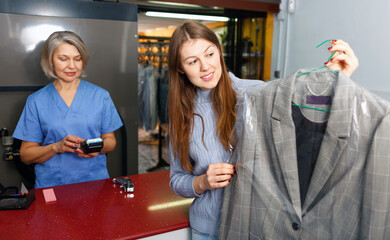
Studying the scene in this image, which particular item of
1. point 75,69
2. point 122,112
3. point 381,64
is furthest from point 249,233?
point 381,64

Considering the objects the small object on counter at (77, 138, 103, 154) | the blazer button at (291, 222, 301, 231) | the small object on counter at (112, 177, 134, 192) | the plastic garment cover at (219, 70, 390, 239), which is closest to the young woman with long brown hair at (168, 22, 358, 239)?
the plastic garment cover at (219, 70, 390, 239)

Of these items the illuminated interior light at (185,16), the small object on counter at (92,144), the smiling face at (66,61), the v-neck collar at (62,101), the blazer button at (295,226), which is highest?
the illuminated interior light at (185,16)

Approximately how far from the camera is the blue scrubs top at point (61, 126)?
2.03m

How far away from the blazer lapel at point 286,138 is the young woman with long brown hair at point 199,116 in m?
0.22

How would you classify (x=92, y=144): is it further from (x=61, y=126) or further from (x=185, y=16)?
(x=185, y=16)

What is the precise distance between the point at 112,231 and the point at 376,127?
1041 mm

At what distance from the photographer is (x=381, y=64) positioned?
305 centimetres

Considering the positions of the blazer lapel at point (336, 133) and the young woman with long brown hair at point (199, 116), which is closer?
the blazer lapel at point (336, 133)

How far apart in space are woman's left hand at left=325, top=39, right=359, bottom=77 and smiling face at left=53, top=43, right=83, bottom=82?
1483 mm

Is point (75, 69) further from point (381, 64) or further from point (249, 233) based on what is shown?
point (381, 64)

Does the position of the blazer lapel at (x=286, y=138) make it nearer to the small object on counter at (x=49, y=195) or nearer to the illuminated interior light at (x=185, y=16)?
the small object on counter at (x=49, y=195)

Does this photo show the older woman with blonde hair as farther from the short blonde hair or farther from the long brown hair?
the long brown hair

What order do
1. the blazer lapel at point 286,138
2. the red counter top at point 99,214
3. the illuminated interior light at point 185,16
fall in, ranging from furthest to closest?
Result: the illuminated interior light at point 185,16
the red counter top at point 99,214
the blazer lapel at point 286,138

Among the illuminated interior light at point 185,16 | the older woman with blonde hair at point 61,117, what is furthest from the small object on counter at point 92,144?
the illuminated interior light at point 185,16
